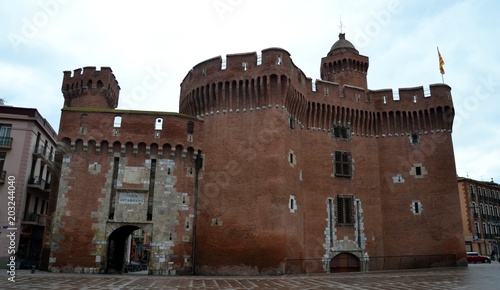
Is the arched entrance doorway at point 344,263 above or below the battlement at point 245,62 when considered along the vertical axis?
below

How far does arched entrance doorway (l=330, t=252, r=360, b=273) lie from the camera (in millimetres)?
31609

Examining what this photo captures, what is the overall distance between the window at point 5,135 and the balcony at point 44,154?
2.28 meters

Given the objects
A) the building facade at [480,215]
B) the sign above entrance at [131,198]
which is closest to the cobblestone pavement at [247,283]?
the sign above entrance at [131,198]

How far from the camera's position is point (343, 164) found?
34062 millimetres

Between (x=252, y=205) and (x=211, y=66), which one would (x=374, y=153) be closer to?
(x=252, y=205)

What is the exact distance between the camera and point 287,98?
101ft

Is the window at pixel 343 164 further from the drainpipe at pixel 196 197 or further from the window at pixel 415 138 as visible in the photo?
the drainpipe at pixel 196 197

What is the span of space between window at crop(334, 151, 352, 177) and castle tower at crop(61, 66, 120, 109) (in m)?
21.1

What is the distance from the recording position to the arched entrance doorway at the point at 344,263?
3161cm

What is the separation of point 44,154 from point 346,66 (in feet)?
98.0

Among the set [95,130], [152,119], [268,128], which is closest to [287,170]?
[268,128]

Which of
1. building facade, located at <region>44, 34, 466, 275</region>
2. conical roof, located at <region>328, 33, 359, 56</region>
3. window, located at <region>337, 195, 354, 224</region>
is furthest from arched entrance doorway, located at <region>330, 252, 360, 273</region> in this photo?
conical roof, located at <region>328, 33, 359, 56</region>

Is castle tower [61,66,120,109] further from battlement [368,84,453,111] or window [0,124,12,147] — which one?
battlement [368,84,453,111]

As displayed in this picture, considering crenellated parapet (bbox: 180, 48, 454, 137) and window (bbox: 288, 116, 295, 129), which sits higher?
crenellated parapet (bbox: 180, 48, 454, 137)
